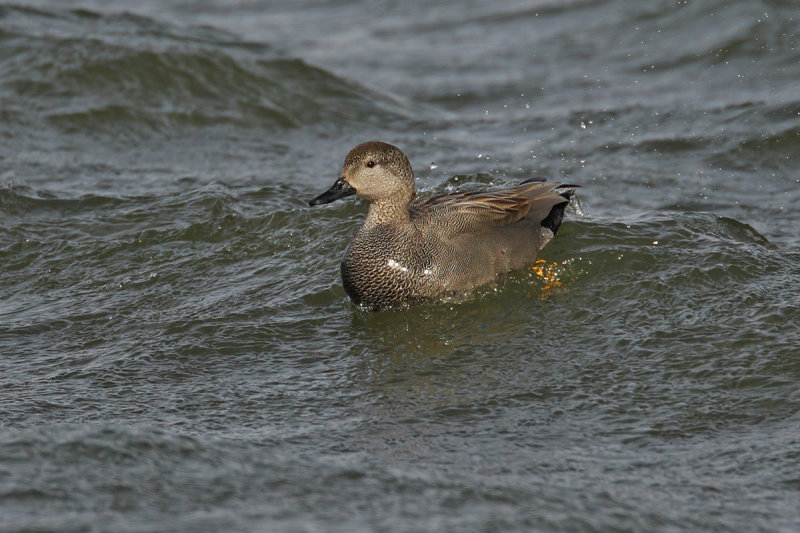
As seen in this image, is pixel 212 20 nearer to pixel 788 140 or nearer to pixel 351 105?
pixel 351 105

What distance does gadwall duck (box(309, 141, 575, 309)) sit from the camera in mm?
7234

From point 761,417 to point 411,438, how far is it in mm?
1923

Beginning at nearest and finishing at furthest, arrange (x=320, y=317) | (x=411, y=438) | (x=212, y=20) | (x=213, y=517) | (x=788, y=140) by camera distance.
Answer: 1. (x=213, y=517)
2. (x=411, y=438)
3. (x=320, y=317)
4. (x=788, y=140)
5. (x=212, y=20)

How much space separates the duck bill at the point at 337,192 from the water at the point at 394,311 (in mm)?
752

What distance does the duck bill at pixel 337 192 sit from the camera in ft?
24.2

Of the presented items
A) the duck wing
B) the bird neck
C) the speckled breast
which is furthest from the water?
the bird neck

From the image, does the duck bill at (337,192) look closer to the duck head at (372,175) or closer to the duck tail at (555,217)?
the duck head at (372,175)

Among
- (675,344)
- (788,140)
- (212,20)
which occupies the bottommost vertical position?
(675,344)

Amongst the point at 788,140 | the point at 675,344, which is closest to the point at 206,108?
the point at 788,140

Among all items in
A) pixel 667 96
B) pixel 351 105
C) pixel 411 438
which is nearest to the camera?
pixel 411 438

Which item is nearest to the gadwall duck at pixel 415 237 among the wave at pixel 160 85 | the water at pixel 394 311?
the water at pixel 394 311

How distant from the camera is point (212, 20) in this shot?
15812mm

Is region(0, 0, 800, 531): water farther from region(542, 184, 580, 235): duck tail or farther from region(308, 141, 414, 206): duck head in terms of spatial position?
region(308, 141, 414, 206): duck head

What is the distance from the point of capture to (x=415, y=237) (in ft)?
24.1
